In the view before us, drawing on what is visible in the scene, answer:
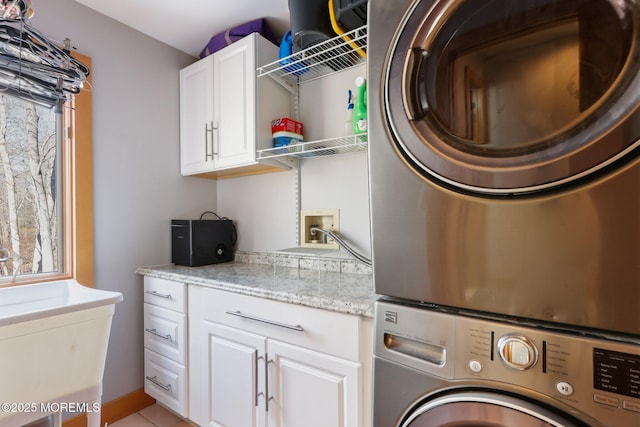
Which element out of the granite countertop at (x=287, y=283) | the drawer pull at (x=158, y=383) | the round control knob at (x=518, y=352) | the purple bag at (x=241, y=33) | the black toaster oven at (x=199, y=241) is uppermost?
the purple bag at (x=241, y=33)

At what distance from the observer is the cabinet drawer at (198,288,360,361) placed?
1.04 metres

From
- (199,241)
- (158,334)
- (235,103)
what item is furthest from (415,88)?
(158,334)

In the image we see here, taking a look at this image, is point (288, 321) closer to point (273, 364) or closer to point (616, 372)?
point (273, 364)

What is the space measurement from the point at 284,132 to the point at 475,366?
140 centimetres

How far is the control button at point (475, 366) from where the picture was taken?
0.64 m

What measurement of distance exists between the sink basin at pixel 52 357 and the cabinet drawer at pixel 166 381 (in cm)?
40

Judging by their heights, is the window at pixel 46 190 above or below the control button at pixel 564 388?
above

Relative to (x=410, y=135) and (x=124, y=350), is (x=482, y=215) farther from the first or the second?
(x=124, y=350)

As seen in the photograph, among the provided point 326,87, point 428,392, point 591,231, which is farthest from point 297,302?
point 326,87

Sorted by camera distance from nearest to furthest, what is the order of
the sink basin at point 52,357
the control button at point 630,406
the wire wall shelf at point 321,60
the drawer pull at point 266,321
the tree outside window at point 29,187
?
the control button at point 630,406 < the sink basin at point 52,357 < the drawer pull at point 266,321 < the wire wall shelf at point 321,60 < the tree outside window at point 29,187

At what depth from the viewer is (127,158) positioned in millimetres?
1824

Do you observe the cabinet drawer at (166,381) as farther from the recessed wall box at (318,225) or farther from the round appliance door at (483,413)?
the round appliance door at (483,413)

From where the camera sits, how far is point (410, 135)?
0.73 metres

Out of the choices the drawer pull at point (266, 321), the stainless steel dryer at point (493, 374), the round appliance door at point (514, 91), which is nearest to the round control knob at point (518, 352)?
the stainless steel dryer at point (493, 374)
